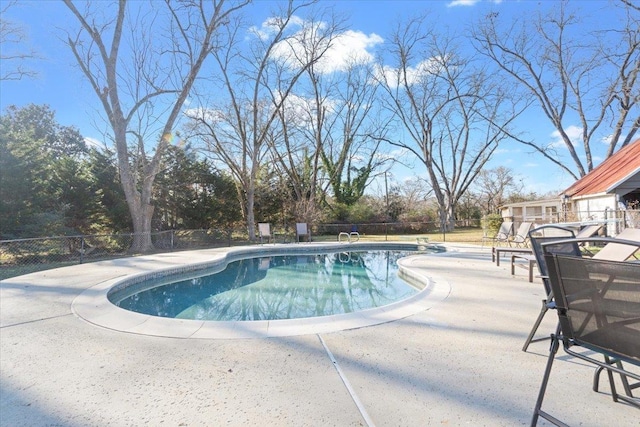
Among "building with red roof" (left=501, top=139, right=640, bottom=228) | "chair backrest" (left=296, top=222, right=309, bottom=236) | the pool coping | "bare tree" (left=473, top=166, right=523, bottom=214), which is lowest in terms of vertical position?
the pool coping

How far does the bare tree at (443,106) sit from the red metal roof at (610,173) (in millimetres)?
6944

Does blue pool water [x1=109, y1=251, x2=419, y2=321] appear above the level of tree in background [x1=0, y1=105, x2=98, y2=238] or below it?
below

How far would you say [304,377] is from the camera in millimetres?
2080

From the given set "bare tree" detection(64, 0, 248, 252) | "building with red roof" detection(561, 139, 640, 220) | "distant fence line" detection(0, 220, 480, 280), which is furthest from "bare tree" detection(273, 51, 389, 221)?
"building with red roof" detection(561, 139, 640, 220)

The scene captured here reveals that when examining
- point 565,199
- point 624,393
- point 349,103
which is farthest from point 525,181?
point 624,393

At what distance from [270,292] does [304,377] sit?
4.25 m

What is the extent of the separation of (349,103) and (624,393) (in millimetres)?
22433

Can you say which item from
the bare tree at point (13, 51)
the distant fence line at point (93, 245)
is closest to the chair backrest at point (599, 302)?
the distant fence line at point (93, 245)

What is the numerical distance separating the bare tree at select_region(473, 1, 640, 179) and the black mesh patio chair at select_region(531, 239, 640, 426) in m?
18.0

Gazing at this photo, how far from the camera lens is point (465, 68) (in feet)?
68.1

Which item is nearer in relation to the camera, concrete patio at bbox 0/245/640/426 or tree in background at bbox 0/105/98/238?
concrete patio at bbox 0/245/640/426

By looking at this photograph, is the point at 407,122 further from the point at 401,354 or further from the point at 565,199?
A: the point at 401,354

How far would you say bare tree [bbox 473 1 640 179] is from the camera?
13820 millimetres

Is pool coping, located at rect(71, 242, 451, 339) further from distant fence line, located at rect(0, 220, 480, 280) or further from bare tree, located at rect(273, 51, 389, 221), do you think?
bare tree, located at rect(273, 51, 389, 221)
